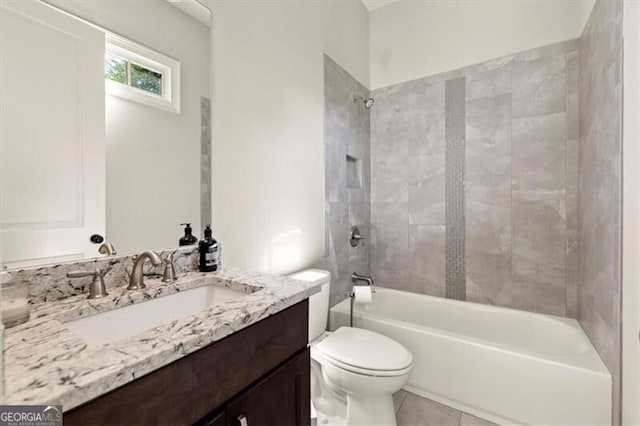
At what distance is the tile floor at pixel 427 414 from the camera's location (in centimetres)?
155

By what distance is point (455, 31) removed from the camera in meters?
2.32

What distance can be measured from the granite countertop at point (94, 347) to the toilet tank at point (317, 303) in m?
0.79

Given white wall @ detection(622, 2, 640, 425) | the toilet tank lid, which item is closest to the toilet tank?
the toilet tank lid

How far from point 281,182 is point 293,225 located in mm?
285

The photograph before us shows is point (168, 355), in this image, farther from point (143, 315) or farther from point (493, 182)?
point (493, 182)

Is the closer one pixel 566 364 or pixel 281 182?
pixel 566 364

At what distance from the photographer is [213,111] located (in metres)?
1.24

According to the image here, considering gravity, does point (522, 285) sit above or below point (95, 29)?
below

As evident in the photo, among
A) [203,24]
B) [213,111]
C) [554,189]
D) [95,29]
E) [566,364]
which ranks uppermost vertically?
[203,24]

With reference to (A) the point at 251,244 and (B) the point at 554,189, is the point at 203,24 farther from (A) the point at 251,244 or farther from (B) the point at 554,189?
(B) the point at 554,189

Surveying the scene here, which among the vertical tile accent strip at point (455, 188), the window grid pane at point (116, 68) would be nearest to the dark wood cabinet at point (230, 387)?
the window grid pane at point (116, 68)

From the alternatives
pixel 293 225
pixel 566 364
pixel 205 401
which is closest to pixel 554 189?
pixel 566 364

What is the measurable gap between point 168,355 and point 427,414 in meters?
1.69

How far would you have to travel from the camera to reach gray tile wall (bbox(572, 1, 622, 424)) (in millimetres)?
1261
